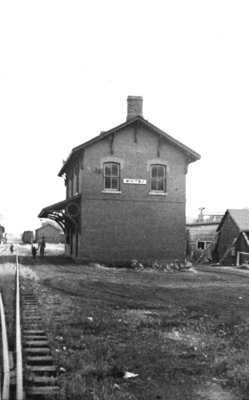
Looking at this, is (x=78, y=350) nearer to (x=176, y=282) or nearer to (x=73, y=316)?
(x=73, y=316)

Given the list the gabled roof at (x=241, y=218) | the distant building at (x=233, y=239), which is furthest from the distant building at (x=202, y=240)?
the gabled roof at (x=241, y=218)

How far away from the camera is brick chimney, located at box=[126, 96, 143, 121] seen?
23641 mm

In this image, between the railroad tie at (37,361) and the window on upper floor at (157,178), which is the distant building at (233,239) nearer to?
the window on upper floor at (157,178)

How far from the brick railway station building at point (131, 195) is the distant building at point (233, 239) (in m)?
7.50

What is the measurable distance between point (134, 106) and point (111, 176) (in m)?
4.00

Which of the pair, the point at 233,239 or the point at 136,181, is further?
the point at 233,239

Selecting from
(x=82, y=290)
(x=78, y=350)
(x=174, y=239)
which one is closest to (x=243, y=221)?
(x=174, y=239)

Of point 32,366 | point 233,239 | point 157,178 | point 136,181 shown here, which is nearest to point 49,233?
point 233,239

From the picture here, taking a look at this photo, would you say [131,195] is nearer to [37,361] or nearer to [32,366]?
[37,361]

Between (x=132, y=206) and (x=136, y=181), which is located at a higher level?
(x=136, y=181)

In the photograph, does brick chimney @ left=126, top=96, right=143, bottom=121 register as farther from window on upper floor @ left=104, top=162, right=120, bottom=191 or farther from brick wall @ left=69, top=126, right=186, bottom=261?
window on upper floor @ left=104, top=162, right=120, bottom=191

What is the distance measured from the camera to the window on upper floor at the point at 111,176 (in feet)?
73.3

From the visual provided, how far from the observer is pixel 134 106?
2369 centimetres

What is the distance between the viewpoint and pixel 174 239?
2281 centimetres
